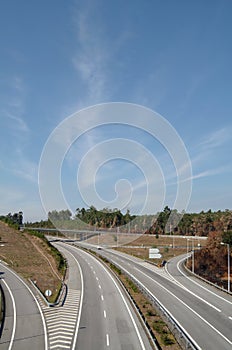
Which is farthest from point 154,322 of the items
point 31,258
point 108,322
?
point 31,258

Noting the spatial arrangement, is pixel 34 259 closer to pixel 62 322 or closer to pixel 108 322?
pixel 62 322

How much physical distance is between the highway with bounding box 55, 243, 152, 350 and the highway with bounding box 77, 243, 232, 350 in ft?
15.0

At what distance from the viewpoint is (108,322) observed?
33.2 m

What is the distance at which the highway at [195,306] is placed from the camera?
30.7m

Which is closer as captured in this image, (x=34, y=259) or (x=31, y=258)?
(x=34, y=259)

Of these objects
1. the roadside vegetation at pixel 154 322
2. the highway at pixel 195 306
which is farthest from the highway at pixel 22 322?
the highway at pixel 195 306

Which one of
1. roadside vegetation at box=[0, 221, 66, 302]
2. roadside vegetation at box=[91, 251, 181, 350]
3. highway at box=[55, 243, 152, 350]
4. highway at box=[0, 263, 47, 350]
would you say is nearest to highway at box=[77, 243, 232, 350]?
roadside vegetation at box=[91, 251, 181, 350]

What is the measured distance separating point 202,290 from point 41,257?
124 ft

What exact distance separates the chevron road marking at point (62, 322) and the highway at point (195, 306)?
32.6ft

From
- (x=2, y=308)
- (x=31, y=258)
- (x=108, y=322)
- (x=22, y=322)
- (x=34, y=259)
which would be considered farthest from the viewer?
(x=31, y=258)

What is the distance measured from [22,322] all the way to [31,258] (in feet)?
146

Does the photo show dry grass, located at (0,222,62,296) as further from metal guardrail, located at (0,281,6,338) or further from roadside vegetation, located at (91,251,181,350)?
roadside vegetation, located at (91,251,181,350)

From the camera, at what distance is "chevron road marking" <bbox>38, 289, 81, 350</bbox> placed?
89.4 ft

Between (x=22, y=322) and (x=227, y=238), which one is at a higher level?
(x=227, y=238)
